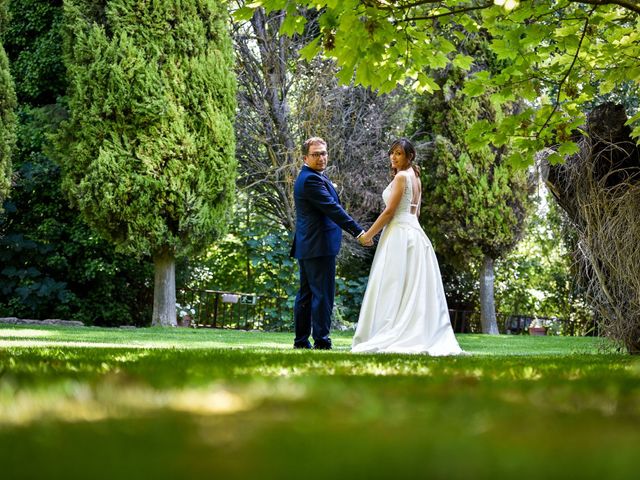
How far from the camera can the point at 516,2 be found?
5695 mm

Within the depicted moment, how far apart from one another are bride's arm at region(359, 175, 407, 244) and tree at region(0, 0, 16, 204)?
827 centimetres

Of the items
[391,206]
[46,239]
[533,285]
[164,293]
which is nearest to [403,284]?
[391,206]

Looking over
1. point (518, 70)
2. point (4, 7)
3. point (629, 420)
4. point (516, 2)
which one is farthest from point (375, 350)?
point (4, 7)

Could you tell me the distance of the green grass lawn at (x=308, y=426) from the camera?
171 centimetres

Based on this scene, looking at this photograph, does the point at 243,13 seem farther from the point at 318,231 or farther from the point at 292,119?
the point at 292,119

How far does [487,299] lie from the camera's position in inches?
795

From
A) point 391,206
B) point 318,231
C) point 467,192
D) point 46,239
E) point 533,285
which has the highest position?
point 467,192

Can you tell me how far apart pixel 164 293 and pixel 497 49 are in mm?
9813

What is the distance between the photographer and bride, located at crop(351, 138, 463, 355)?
872 centimetres

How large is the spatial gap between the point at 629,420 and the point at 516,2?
12.0 ft

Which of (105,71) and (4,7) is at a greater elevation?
(4,7)

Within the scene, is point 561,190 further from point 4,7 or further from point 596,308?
point 4,7

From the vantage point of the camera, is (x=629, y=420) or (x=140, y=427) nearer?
(x=140, y=427)

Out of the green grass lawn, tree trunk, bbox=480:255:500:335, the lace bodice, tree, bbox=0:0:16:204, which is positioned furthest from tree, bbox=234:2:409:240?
the green grass lawn
